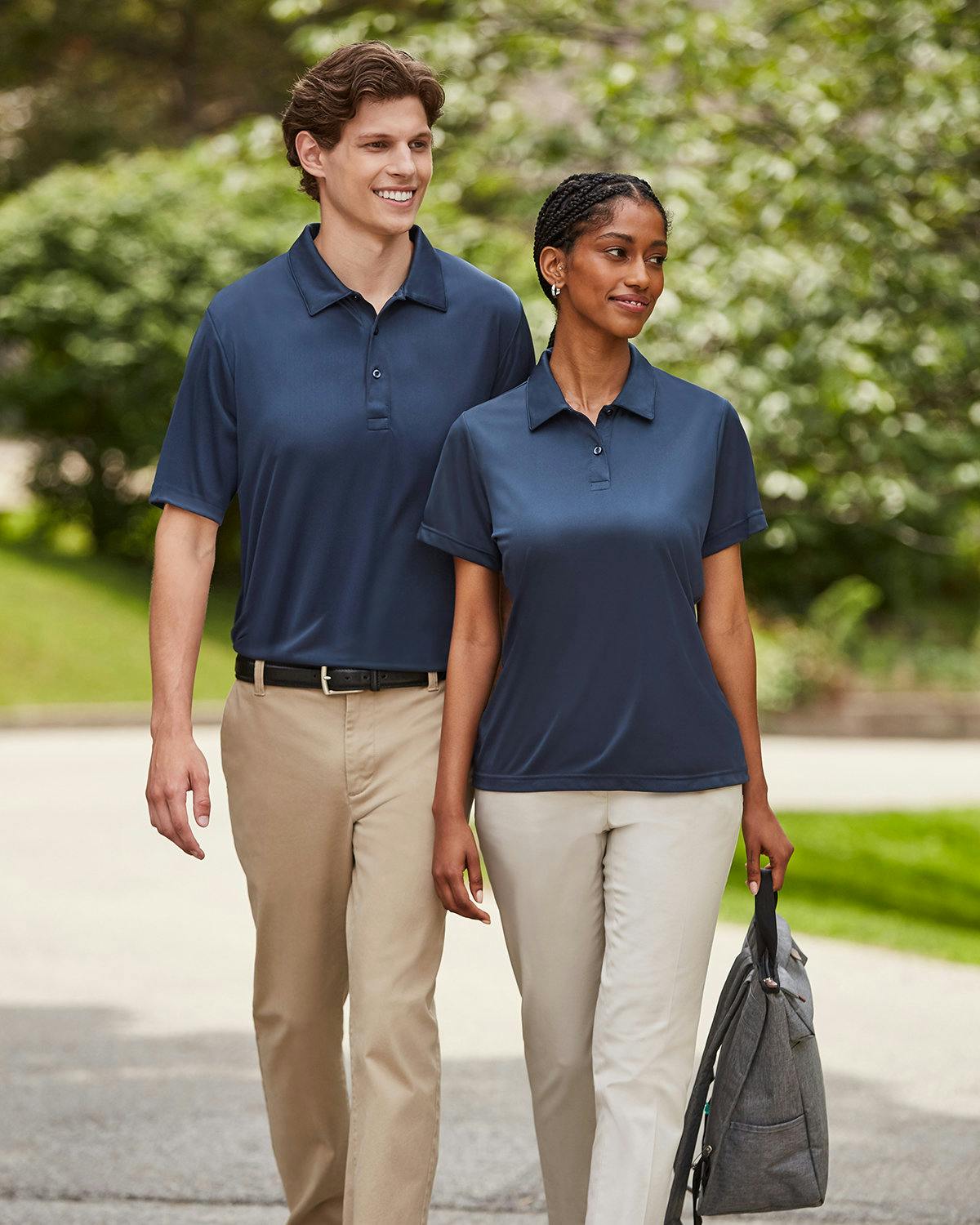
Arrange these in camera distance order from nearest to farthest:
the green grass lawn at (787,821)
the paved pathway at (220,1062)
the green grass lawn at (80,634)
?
the paved pathway at (220,1062), the green grass lawn at (787,821), the green grass lawn at (80,634)

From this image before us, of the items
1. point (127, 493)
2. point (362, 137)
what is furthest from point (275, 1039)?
point (127, 493)

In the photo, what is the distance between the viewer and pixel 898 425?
28.7ft

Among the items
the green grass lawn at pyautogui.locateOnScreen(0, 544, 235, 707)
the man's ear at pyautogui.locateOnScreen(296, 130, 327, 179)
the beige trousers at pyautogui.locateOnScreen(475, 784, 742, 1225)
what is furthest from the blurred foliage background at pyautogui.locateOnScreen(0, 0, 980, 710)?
the green grass lawn at pyautogui.locateOnScreen(0, 544, 235, 707)

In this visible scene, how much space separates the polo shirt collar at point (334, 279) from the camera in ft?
11.7

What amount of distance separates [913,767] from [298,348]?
39.8 feet

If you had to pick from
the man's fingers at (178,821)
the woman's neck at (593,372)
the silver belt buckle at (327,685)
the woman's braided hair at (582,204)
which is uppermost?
the woman's braided hair at (582,204)

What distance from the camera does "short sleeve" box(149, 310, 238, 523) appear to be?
356 cm

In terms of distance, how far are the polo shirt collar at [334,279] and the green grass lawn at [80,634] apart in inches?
509

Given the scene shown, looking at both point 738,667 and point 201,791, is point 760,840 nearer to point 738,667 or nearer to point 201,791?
point 738,667

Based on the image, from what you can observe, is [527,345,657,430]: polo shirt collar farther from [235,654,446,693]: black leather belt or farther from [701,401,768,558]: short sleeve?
[235,654,446,693]: black leather belt

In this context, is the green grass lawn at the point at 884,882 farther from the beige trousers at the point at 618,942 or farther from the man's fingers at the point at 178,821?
the man's fingers at the point at 178,821

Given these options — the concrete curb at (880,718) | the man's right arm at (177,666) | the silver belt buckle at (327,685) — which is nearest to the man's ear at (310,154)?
the man's right arm at (177,666)

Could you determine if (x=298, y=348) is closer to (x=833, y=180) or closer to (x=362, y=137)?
(x=362, y=137)

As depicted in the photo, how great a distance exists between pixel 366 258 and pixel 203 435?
1.46ft
